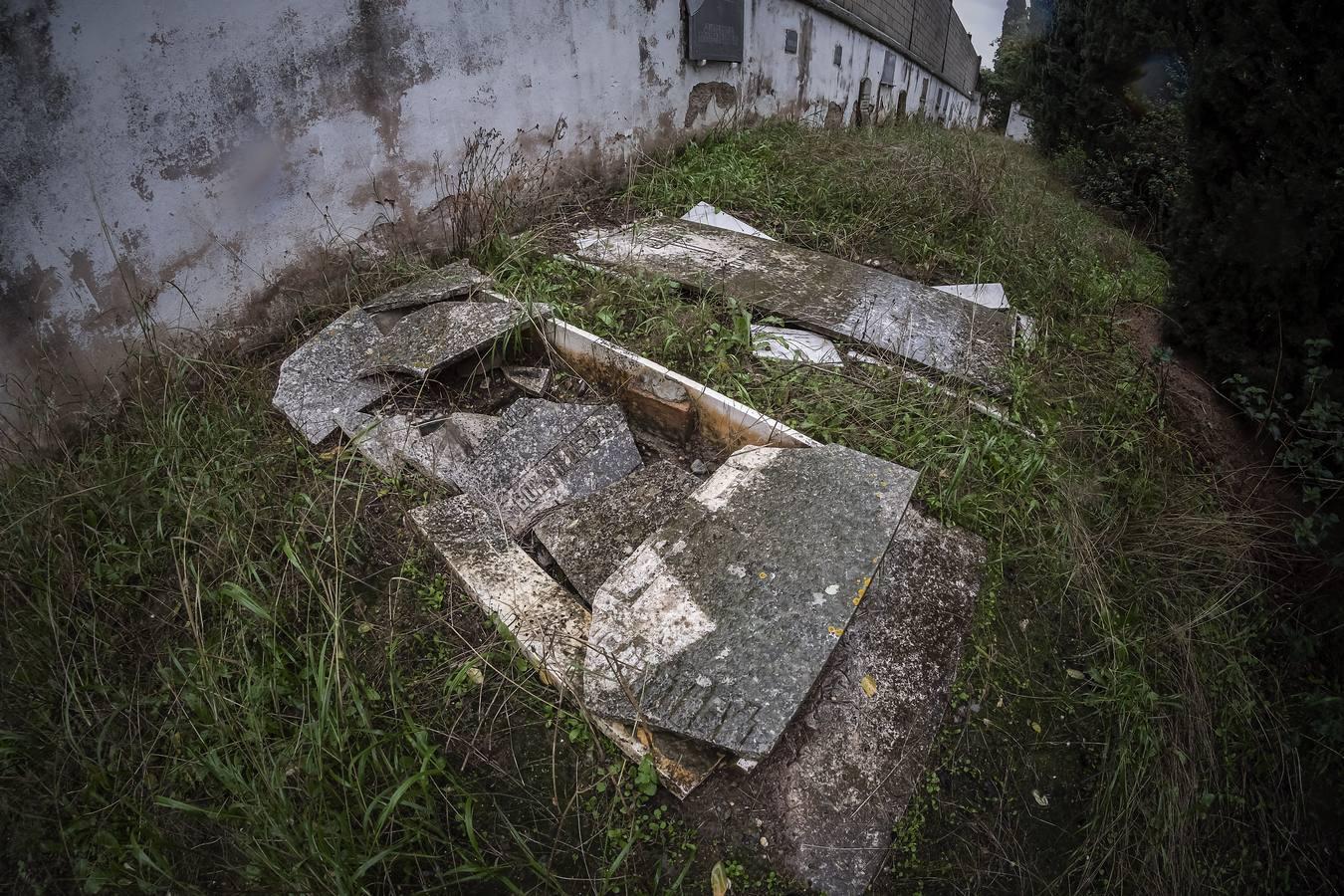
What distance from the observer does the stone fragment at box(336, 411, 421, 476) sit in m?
2.55

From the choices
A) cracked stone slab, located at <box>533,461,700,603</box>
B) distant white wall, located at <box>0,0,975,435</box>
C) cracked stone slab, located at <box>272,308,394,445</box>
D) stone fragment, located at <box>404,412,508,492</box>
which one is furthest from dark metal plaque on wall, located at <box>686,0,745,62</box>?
cracked stone slab, located at <box>533,461,700,603</box>

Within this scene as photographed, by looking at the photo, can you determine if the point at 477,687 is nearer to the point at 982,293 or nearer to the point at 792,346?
the point at 792,346

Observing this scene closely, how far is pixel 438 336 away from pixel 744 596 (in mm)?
1840

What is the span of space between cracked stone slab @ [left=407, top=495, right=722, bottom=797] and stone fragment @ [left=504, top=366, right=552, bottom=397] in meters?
0.69

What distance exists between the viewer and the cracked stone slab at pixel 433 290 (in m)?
3.11

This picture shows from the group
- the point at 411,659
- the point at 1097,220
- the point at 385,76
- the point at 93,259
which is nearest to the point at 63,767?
the point at 411,659

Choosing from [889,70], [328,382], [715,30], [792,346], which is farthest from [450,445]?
[889,70]

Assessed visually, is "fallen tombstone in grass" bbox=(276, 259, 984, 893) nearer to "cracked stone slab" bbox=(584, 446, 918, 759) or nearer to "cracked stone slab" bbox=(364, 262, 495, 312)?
"cracked stone slab" bbox=(584, 446, 918, 759)

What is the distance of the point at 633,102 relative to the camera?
491cm

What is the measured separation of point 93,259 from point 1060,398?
13.7ft

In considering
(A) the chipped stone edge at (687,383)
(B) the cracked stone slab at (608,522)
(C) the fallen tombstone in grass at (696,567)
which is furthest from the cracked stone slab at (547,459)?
(A) the chipped stone edge at (687,383)

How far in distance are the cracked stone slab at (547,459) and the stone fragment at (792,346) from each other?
2.80 feet

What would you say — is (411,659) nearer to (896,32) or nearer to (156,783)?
(156,783)

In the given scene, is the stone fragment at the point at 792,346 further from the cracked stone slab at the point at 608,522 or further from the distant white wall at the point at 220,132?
the distant white wall at the point at 220,132
